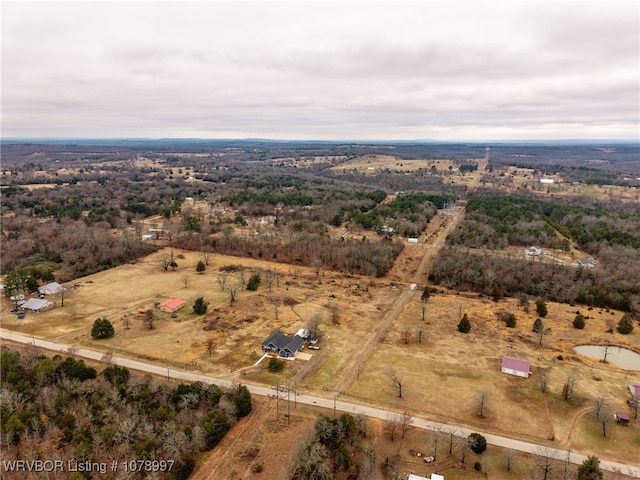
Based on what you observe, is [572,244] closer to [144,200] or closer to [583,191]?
[583,191]

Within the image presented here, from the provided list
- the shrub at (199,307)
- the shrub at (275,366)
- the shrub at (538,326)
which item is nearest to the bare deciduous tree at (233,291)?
the shrub at (199,307)

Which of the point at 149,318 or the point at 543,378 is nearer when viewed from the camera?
the point at 543,378

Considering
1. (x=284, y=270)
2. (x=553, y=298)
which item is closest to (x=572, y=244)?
(x=553, y=298)

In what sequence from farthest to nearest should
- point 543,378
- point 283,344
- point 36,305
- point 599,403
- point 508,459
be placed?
point 36,305 → point 283,344 → point 543,378 → point 599,403 → point 508,459

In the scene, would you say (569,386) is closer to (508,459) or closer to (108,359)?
(508,459)

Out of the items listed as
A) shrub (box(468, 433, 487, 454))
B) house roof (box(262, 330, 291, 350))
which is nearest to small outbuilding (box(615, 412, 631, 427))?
shrub (box(468, 433, 487, 454))

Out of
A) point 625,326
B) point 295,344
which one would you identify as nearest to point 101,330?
point 295,344

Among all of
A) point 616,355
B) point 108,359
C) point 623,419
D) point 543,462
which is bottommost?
A: point 616,355

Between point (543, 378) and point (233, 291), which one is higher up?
point (233, 291)

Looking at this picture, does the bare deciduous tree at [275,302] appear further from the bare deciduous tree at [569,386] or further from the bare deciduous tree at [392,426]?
the bare deciduous tree at [569,386]
